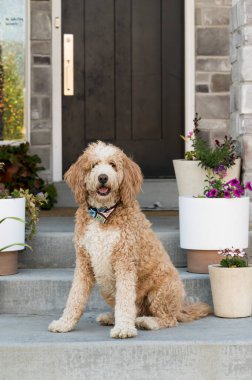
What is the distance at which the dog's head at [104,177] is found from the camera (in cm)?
433

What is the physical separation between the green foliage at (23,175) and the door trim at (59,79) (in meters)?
0.25

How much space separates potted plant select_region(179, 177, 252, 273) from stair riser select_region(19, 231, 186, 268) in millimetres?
316

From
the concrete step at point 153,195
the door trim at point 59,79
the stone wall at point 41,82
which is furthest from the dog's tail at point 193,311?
the stone wall at point 41,82

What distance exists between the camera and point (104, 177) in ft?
14.1

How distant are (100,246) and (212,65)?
3575 millimetres

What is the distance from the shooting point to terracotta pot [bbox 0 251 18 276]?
532 centimetres

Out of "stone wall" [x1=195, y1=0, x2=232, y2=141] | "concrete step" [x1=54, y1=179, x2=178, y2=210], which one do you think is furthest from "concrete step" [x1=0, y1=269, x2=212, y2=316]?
"stone wall" [x1=195, y1=0, x2=232, y2=141]

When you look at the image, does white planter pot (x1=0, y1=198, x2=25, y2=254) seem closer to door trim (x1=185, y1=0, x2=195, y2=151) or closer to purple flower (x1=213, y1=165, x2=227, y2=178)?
purple flower (x1=213, y1=165, x2=227, y2=178)

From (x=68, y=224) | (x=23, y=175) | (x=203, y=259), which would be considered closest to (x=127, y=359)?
(x=203, y=259)

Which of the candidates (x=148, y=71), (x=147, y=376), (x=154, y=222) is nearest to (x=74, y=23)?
(x=148, y=71)

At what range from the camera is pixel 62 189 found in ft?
24.6

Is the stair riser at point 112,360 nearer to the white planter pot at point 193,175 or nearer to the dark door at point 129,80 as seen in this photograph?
the white planter pot at point 193,175

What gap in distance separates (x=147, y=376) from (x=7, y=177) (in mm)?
3363

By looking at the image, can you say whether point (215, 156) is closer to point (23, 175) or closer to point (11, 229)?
point (11, 229)
